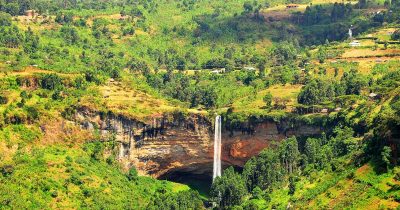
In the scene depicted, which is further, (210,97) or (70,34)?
(70,34)

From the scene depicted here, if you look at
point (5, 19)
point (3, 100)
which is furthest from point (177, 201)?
point (5, 19)

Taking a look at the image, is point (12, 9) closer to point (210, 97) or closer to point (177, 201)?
point (210, 97)

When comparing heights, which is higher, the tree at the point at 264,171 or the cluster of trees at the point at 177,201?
the tree at the point at 264,171

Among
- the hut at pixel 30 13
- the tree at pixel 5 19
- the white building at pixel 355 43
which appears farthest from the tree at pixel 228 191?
the hut at pixel 30 13

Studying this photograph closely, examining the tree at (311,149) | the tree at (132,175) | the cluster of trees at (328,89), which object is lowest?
the tree at (132,175)

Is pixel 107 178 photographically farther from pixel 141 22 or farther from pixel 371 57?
pixel 141 22

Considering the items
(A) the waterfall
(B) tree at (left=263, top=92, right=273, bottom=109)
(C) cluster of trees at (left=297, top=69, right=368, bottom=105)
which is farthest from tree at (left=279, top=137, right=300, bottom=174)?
(A) the waterfall

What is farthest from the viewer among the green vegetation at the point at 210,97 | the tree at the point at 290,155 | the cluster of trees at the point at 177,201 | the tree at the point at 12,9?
the tree at the point at 12,9

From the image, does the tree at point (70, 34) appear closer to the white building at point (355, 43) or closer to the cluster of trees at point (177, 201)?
the white building at point (355, 43)

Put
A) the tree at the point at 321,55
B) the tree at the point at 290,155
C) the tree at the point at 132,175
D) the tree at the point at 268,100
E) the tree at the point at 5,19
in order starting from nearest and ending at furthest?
the tree at the point at 290,155
the tree at the point at 132,175
the tree at the point at 268,100
the tree at the point at 321,55
the tree at the point at 5,19
